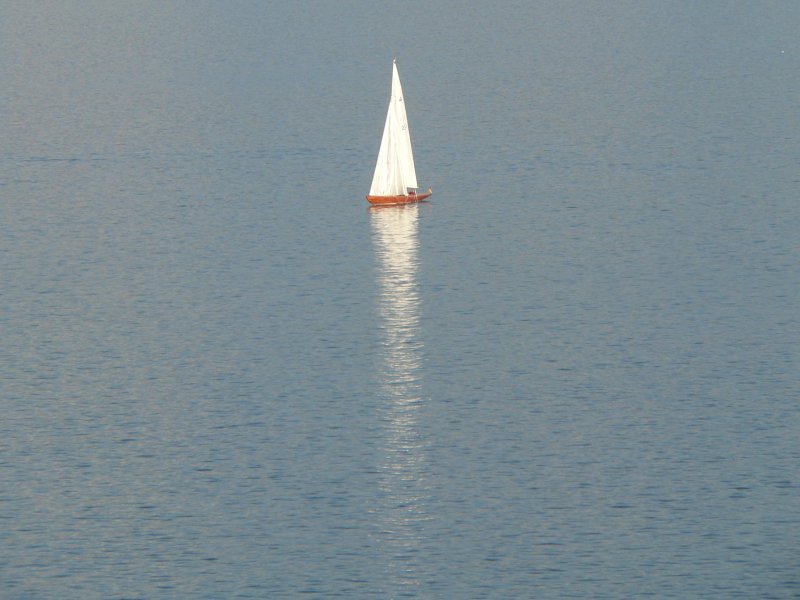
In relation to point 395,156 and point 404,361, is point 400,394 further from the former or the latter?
point 395,156

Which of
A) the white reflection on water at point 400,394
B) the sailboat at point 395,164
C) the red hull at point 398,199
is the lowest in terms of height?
the white reflection on water at point 400,394

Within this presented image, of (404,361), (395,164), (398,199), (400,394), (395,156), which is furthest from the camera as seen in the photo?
(398,199)

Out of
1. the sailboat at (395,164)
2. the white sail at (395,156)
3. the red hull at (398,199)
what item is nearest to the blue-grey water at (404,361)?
the red hull at (398,199)

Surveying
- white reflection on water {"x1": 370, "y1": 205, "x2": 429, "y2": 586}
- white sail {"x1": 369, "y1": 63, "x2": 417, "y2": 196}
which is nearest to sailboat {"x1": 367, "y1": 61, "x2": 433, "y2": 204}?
white sail {"x1": 369, "y1": 63, "x2": 417, "y2": 196}

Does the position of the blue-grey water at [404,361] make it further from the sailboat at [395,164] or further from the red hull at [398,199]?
the sailboat at [395,164]

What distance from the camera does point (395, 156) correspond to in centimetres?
11050

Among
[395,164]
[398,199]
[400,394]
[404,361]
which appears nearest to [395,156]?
[395,164]

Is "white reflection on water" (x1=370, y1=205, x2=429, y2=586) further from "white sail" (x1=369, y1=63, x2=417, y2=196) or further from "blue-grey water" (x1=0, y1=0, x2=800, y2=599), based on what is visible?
"white sail" (x1=369, y1=63, x2=417, y2=196)

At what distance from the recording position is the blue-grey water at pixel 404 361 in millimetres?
57188

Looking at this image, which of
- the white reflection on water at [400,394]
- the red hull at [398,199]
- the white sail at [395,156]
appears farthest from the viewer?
the red hull at [398,199]

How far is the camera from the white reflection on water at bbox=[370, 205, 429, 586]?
58.3 m

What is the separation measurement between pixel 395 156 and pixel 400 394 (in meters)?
39.1

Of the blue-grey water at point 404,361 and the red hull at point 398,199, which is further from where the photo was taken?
the red hull at point 398,199

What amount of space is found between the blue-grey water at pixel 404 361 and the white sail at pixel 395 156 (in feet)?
10.9
